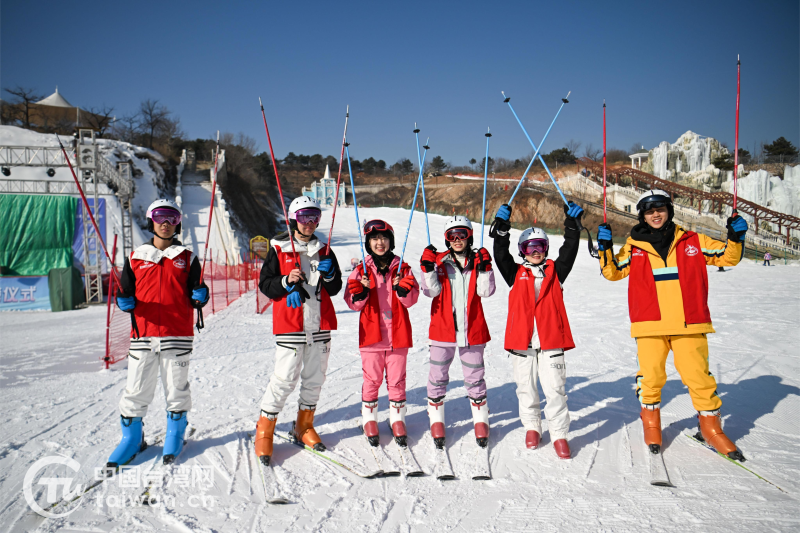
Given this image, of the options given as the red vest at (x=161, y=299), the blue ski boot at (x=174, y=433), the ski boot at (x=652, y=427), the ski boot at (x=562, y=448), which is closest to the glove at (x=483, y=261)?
the ski boot at (x=562, y=448)

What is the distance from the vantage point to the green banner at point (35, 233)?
17.1m

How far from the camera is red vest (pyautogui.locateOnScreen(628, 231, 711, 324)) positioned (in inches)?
133

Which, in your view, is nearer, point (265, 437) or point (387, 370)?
point (265, 437)

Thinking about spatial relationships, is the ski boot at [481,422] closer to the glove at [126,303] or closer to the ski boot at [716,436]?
the ski boot at [716,436]

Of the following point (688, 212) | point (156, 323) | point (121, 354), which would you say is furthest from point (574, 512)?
point (688, 212)

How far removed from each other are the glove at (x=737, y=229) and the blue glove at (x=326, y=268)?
9.86ft

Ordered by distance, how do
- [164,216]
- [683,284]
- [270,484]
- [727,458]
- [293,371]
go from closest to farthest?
1. [270,484]
2. [727,458]
3. [683,284]
4. [293,371]
5. [164,216]

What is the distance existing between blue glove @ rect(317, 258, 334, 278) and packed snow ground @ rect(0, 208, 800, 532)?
1.41m

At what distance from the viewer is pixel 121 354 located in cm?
724

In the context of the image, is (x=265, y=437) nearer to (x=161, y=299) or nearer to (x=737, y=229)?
(x=161, y=299)

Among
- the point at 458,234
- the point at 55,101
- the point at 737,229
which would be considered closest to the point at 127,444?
the point at 458,234

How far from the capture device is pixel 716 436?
3391 mm

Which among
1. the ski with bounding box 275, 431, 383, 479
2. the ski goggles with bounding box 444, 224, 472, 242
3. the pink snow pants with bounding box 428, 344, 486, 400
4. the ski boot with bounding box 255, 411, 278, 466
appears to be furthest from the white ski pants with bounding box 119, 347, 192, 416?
the ski goggles with bounding box 444, 224, 472, 242

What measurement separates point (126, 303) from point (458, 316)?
8.31 feet
